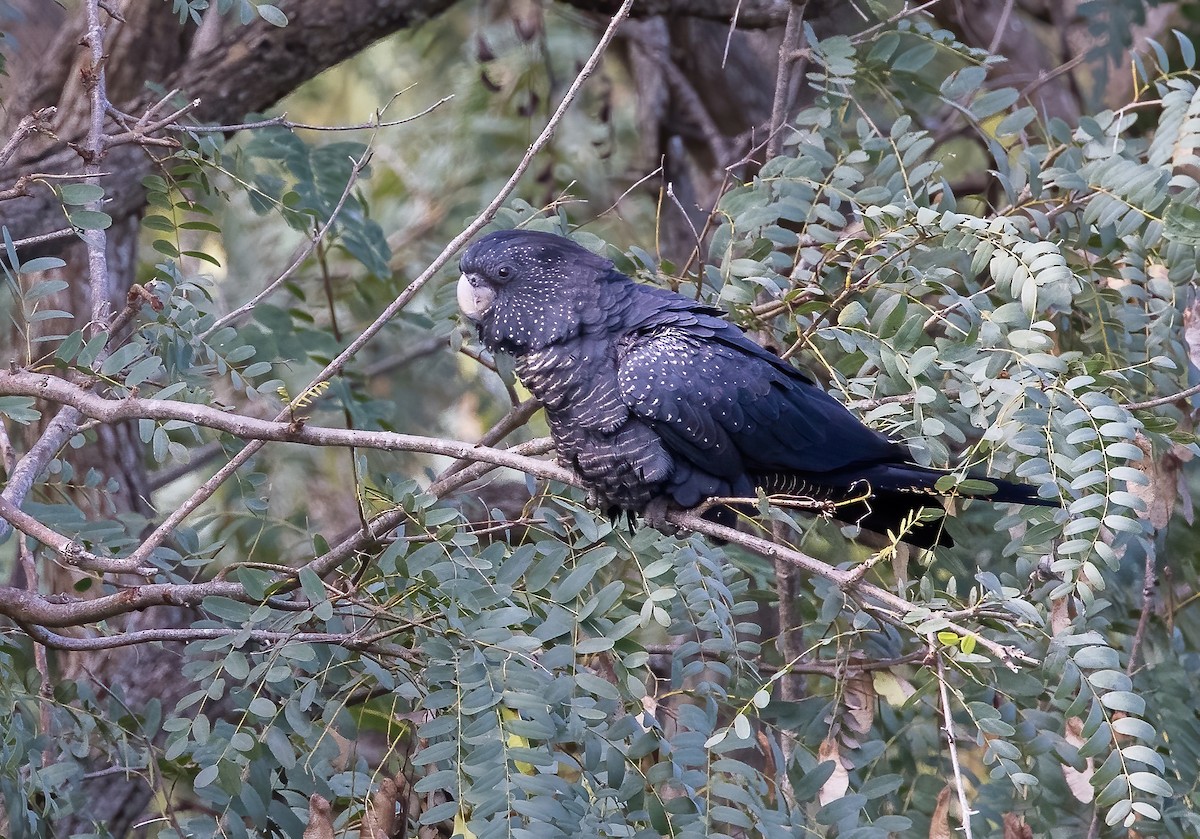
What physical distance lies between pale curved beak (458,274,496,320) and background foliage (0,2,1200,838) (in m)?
0.25

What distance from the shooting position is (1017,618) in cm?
239

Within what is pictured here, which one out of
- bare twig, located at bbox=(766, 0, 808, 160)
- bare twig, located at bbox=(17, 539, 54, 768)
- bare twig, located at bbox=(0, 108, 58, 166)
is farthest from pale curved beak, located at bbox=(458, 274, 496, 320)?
bare twig, located at bbox=(17, 539, 54, 768)

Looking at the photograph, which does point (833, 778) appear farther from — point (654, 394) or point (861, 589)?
point (654, 394)

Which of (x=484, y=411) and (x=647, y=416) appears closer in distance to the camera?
(x=647, y=416)

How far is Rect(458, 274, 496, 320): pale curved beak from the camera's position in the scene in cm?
345

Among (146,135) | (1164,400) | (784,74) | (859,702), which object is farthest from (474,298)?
(1164,400)

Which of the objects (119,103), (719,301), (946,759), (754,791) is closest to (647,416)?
(719,301)

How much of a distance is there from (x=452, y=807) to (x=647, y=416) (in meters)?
1.28

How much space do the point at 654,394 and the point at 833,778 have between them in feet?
3.73

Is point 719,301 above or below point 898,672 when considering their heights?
above

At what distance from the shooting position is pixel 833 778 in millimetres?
2707

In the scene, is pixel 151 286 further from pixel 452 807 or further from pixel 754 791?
pixel 754 791

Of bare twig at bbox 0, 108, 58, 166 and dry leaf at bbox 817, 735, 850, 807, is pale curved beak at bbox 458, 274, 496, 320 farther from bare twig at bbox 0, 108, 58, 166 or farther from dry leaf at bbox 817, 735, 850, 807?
dry leaf at bbox 817, 735, 850, 807

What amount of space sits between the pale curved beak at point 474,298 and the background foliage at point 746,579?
0.25 metres
